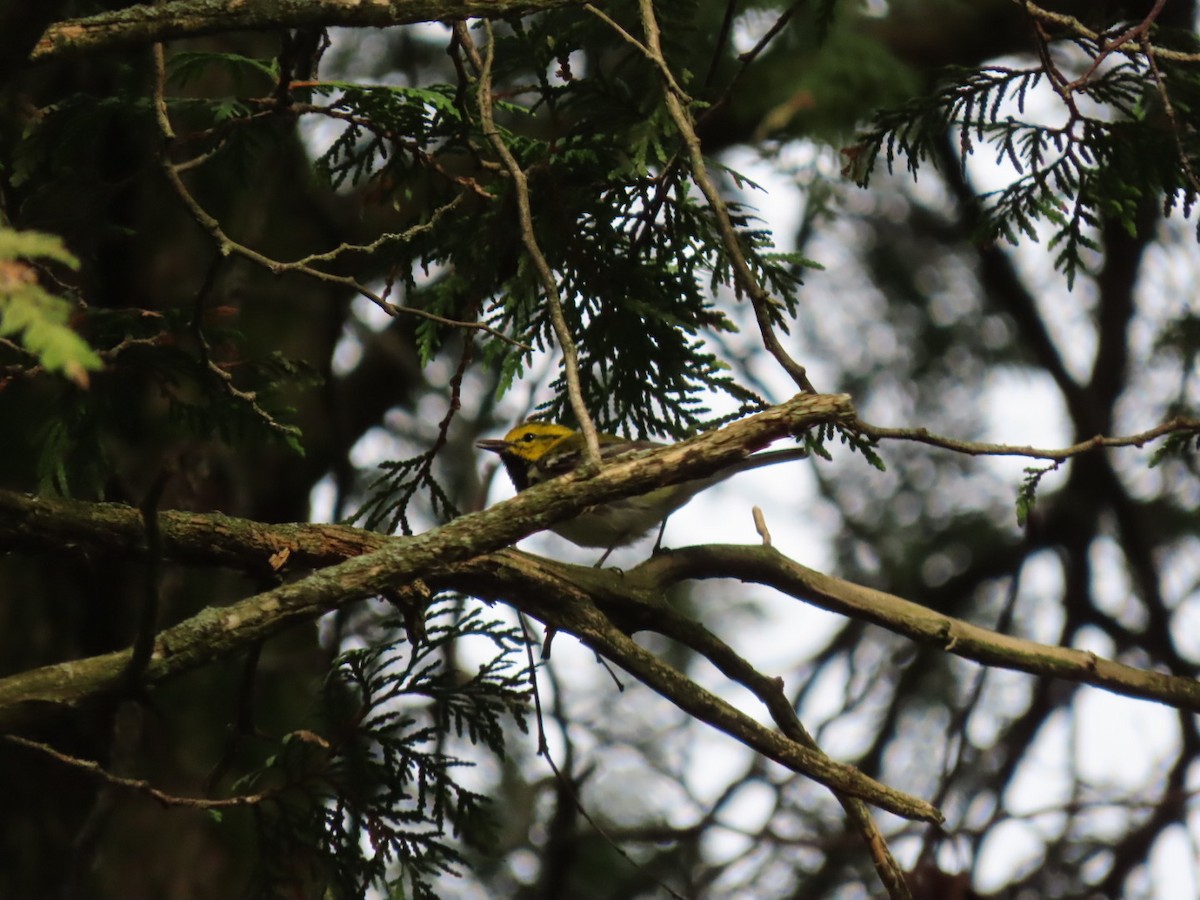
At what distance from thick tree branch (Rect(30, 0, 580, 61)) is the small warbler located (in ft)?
6.27

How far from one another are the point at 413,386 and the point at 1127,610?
4171 mm

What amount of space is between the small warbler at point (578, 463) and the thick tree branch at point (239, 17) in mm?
1910

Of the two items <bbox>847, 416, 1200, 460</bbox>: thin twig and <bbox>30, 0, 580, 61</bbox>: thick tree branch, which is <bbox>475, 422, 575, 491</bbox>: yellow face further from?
<bbox>30, 0, 580, 61</bbox>: thick tree branch

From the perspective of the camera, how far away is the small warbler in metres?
4.54

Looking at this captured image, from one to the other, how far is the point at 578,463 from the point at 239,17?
203 centimetres

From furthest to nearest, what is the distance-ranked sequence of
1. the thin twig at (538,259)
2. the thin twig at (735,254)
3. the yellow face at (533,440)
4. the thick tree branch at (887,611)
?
the yellow face at (533,440) → the thick tree branch at (887,611) → the thin twig at (735,254) → the thin twig at (538,259)

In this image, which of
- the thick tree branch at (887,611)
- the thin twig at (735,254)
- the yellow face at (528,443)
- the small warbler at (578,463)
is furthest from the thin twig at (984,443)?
the yellow face at (528,443)

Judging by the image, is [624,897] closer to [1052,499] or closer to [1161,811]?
[1161,811]

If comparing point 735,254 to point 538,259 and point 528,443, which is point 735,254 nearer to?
point 538,259

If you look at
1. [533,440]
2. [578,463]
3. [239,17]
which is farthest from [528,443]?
[239,17]

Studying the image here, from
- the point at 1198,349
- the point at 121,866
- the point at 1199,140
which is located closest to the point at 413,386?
the point at 121,866

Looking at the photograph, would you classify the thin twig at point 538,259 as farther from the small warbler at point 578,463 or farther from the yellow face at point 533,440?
the yellow face at point 533,440

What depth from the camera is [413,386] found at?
6.84 m

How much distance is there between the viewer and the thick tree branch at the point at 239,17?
2365 millimetres
